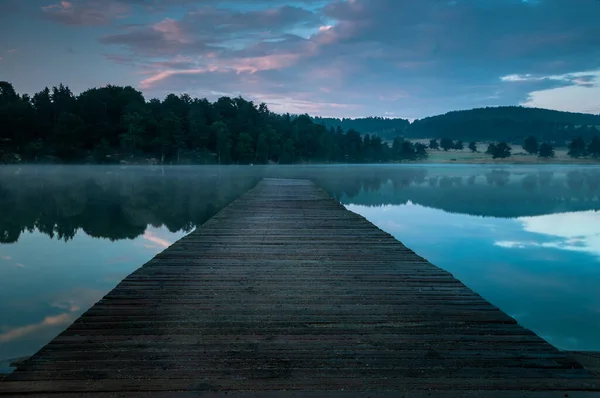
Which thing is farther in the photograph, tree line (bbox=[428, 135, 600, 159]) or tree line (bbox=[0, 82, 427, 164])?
tree line (bbox=[428, 135, 600, 159])

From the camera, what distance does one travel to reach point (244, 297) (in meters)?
4.81

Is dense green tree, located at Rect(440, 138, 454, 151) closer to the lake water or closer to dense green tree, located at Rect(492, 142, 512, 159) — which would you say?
dense green tree, located at Rect(492, 142, 512, 159)

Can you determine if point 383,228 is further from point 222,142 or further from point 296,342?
point 222,142

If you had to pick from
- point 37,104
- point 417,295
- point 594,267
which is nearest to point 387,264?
point 417,295

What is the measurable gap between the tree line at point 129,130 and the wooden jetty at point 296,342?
69.1m

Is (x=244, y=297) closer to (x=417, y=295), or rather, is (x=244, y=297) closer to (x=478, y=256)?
(x=417, y=295)

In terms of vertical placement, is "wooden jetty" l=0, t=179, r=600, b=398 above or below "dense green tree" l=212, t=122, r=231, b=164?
below

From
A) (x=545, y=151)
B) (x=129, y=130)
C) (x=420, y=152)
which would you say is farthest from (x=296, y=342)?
(x=545, y=151)

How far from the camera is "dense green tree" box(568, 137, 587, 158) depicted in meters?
131

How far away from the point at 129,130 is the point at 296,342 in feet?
235

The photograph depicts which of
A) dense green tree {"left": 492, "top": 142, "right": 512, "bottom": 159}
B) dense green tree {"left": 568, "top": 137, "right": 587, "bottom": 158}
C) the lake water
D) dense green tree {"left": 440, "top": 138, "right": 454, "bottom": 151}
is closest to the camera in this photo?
the lake water

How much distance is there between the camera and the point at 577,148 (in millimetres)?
130500

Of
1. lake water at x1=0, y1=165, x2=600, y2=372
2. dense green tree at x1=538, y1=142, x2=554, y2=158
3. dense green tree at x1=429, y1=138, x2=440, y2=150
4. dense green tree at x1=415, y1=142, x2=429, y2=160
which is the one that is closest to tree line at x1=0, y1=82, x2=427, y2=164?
lake water at x1=0, y1=165, x2=600, y2=372

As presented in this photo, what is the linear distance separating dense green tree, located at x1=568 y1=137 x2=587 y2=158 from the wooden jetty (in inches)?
5912
